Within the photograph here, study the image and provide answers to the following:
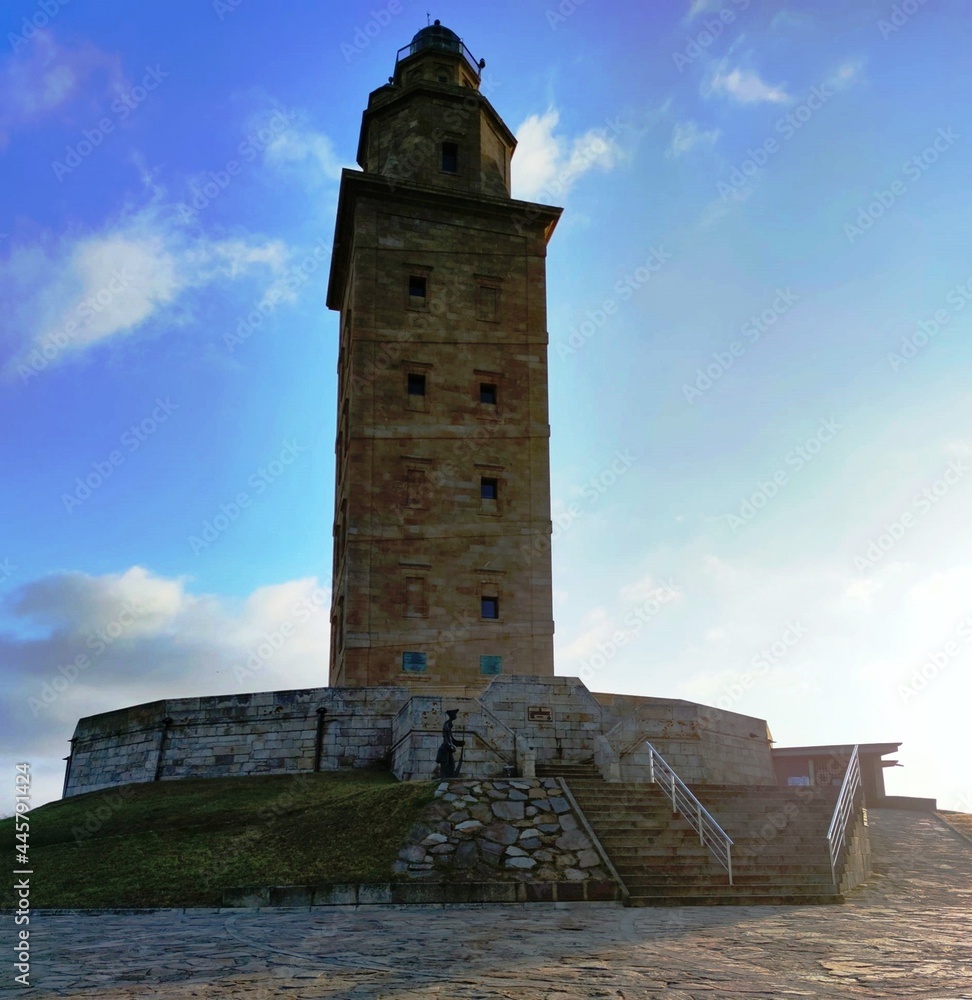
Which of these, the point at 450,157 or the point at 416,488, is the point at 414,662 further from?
the point at 450,157

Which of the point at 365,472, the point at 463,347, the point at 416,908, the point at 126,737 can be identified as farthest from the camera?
the point at 463,347

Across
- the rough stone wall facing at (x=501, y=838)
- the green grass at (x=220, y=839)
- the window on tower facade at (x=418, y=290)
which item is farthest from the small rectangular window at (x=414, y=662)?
the rough stone wall facing at (x=501, y=838)

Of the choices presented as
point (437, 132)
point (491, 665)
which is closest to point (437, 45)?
point (437, 132)

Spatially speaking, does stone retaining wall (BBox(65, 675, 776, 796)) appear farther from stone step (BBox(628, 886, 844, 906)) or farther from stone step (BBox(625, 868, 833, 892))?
stone step (BBox(628, 886, 844, 906))

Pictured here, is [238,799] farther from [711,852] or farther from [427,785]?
[711,852]

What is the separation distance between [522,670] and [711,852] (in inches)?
524

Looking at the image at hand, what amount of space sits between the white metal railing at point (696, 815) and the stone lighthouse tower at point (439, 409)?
9825mm

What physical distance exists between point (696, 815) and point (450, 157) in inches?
979

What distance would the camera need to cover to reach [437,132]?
33.7 metres

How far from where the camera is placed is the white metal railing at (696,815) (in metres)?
14.6

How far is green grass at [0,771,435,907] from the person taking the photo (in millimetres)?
13906

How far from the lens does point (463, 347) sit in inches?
1230

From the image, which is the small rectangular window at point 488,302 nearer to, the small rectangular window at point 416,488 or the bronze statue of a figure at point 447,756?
the small rectangular window at point 416,488

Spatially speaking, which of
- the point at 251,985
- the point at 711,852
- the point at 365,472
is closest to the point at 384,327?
the point at 365,472
